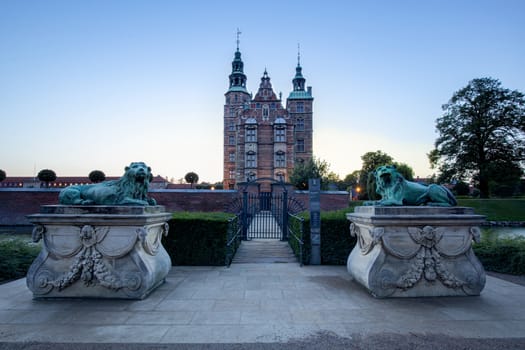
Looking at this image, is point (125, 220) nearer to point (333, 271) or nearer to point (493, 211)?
point (333, 271)

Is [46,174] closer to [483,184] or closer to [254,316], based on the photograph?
[254,316]

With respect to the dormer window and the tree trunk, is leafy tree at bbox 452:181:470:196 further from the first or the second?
the dormer window

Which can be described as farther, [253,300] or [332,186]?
Answer: [332,186]

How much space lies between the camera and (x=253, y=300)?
475 centimetres

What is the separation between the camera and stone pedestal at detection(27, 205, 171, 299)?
15.5ft

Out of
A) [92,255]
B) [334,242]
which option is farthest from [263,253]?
[92,255]

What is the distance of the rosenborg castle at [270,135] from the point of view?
37.6 meters

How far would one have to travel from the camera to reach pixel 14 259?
22.2 feet

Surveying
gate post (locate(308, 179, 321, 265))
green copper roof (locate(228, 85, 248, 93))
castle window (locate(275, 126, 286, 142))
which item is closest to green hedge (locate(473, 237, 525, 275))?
gate post (locate(308, 179, 321, 265))

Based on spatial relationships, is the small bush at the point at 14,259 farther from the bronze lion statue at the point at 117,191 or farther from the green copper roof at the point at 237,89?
the green copper roof at the point at 237,89

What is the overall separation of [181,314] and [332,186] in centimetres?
2377

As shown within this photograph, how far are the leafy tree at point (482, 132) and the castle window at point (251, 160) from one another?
2169cm

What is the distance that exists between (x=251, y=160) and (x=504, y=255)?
104 ft

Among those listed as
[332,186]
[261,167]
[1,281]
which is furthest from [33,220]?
[261,167]
